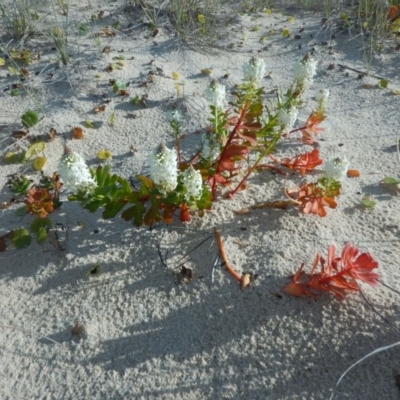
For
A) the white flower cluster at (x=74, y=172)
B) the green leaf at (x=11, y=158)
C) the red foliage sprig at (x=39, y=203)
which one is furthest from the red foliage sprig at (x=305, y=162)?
the green leaf at (x=11, y=158)

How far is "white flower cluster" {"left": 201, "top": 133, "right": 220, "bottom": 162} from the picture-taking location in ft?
5.55

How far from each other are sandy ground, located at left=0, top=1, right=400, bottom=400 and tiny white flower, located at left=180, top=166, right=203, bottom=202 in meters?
0.30

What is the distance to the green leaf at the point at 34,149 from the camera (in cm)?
222

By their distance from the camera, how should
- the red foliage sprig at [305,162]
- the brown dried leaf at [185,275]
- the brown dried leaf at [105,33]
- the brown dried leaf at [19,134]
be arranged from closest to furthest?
the brown dried leaf at [185,275], the red foliage sprig at [305,162], the brown dried leaf at [19,134], the brown dried leaf at [105,33]

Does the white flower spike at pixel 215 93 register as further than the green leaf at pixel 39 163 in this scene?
A: No

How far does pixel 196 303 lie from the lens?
4.90 feet

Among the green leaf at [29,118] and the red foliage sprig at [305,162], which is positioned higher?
the green leaf at [29,118]

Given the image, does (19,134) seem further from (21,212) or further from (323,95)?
(323,95)

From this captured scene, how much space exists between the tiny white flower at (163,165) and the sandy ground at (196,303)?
14.4 inches

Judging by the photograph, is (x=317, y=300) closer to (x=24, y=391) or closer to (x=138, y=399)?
(x=138, y=399)

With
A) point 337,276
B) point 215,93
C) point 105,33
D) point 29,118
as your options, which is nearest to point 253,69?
point 215,93

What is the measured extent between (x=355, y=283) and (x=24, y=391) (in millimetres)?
1131

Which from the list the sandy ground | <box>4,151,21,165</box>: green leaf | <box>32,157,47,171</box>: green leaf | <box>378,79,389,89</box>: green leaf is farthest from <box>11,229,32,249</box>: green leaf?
<box>378,79,389,89</box>: green leaf

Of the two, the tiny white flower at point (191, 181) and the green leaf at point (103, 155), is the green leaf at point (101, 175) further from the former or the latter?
the green leaf at point (103, 155)
